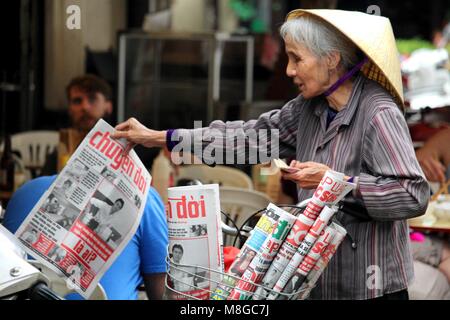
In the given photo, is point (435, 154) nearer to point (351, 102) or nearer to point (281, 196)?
point (281, 196)

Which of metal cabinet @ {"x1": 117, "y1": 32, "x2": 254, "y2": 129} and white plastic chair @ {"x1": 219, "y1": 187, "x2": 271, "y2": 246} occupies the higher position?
metal cabinet @ {"x1": 117, "y1": 32, "x2": 254, "y2": 129}

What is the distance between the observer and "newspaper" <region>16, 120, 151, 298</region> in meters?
2.86

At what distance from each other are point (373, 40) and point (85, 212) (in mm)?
1000

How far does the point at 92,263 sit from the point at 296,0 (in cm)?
663

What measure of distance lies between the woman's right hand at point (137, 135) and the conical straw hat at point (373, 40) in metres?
0.55

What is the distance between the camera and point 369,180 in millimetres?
2645

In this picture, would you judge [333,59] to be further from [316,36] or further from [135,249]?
[135,249]

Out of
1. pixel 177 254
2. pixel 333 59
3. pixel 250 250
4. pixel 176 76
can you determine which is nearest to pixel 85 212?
pixel 177 254

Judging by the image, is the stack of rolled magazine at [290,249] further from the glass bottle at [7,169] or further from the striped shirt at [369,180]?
the glass bottle at [7,169]

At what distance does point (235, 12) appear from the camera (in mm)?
11508

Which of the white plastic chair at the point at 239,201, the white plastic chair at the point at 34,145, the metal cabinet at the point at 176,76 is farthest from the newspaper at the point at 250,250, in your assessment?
the metal cabinet at the point at 176,76

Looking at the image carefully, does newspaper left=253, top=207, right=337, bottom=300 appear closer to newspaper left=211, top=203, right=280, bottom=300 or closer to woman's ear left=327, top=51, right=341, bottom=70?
newspaper left=211, top=203, right=280, bottom=300

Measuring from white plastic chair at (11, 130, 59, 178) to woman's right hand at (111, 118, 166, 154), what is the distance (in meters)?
3.64

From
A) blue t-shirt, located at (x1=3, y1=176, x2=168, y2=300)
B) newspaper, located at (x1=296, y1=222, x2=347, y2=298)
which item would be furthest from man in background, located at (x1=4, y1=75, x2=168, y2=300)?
newspaper, located at (x1=296, y1=222, x2=347, y2=298)
